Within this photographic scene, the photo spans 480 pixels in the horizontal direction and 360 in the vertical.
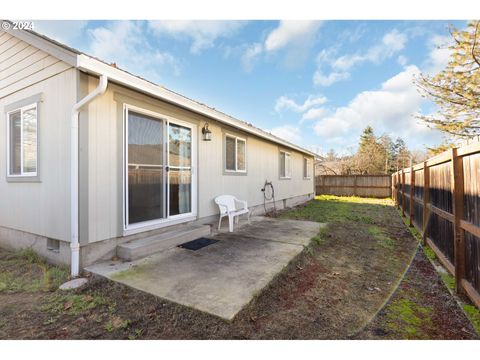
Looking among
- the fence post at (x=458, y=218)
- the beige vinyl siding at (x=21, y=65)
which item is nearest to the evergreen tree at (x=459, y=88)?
the fence post at (x=458, y=218)

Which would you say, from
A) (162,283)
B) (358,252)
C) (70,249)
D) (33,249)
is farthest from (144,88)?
(358,252)

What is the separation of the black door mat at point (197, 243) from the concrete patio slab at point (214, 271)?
0.44 ft

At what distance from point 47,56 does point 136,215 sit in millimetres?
2746

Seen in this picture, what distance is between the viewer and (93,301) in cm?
246

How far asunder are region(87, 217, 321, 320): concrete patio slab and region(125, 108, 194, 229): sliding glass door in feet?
2.67

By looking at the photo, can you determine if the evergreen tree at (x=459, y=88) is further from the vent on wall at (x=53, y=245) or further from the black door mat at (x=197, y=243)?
the vent on wall at (x=53, y=245)

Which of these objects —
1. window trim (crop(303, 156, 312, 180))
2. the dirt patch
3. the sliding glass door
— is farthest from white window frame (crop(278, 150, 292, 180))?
→ the dirt patch

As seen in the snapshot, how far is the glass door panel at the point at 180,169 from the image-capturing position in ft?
14.7

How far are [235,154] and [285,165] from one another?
14.2 feet

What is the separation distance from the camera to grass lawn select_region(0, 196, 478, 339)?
6.52ft

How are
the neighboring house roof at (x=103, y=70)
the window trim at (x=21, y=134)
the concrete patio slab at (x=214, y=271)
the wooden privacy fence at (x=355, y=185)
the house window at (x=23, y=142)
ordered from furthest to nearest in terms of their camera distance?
the wooden privacy fence at (x=355, y=185) → the house window at (x=23, y=142) → the window trim at (x=21, y=134) → the neighboring house roof at (x=103, y=70) → the concrete patio slab at (x=214, y=271)

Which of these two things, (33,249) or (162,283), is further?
(33,249)

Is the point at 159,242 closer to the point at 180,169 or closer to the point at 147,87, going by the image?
the point at 180,169
